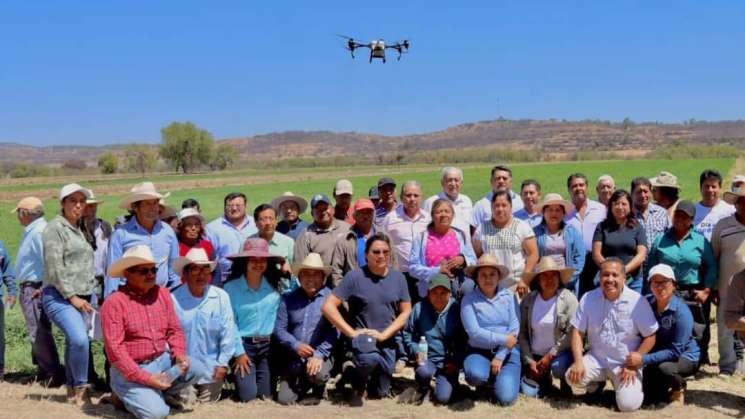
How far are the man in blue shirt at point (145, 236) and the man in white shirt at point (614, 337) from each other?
3873 mm

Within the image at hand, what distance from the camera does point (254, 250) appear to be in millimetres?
7016

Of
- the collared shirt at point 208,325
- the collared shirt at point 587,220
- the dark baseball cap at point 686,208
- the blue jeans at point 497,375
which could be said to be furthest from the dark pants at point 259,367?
the dark baseball cap at point 686,208

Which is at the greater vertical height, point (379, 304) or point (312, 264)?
point (312, 264)

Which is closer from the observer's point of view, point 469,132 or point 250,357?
point 250,357

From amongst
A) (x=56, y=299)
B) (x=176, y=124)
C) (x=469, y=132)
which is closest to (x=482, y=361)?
(x=56, y=299)

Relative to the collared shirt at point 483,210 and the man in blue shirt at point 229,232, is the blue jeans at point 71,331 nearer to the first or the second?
the man in blue shirt at point 229,232

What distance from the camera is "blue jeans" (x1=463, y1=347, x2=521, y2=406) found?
667 cm

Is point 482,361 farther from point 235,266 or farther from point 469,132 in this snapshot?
point 469,132

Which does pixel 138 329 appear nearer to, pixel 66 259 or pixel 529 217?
pixel 66 259

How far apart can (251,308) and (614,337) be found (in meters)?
3.38

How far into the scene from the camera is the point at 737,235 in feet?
23.3

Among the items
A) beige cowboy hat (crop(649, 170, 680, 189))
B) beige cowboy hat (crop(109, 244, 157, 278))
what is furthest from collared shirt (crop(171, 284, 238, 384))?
beige cowboy hat (crop(649, 170, 680, 189))

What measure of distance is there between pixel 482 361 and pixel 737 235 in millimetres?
2778

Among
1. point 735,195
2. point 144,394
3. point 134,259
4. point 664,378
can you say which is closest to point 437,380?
point 664,378
